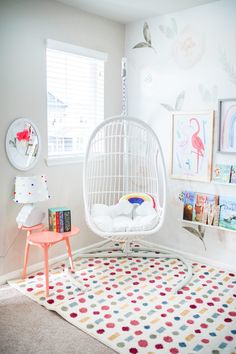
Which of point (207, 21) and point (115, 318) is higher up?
point (207, 21)

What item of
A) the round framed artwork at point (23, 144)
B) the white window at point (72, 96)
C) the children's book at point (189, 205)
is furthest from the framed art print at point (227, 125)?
the round framed artwork at point (23, 144)

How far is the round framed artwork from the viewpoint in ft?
9.13

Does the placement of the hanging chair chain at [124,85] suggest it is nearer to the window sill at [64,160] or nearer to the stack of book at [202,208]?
the window sill at [64,160]

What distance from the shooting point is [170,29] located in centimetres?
335

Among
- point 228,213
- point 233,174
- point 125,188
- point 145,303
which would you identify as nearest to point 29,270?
point 145,303

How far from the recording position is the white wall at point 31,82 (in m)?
2.72

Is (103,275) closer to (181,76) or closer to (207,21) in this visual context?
(181,76)

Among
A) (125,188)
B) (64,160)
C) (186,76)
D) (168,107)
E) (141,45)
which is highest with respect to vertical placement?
(141,45)

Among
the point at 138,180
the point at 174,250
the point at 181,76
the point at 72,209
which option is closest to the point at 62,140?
the point at 72,209

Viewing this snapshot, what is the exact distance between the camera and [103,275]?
2.99 m

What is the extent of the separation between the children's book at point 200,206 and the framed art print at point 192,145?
0.50 ft

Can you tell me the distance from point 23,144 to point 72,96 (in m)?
0.77

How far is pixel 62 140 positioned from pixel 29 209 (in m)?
0.82

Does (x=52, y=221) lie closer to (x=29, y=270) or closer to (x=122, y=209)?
(x=29, y=270)
